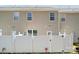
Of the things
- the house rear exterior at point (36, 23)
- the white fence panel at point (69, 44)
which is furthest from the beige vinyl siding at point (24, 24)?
the white fence panel at point (69, 44)

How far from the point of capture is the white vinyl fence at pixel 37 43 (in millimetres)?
1431

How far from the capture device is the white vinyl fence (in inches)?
56.3

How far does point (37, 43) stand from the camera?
161cm

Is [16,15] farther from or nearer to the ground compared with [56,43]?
farther from the ground

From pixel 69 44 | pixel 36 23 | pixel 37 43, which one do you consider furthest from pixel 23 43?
pixel 69 44

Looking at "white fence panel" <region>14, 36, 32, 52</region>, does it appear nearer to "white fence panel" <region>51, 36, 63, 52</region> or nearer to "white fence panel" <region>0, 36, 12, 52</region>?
"white fence panel" <region>0, 36, 12, 52</region>

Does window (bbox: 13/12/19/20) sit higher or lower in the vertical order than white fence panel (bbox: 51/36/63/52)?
higher

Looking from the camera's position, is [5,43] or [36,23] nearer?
[5,43]

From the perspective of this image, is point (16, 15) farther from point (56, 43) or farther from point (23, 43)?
point (56, 43)

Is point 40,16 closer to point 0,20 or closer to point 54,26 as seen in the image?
point 54,26

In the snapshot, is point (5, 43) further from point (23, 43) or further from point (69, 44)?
point (69, 44)

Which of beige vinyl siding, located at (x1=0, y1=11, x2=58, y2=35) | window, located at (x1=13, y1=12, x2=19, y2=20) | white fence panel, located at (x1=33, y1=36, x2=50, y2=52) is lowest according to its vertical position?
→ white fence panel, located at (x1=33, y1=36, x2=50, y2=52)

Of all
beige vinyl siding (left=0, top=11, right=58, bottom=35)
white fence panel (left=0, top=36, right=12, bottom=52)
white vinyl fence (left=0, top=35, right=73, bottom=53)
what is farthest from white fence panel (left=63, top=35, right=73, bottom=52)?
white fence panel (left=0, top=36, right=12, bottom=52)

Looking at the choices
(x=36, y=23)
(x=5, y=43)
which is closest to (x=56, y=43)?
(x=36, y=23)
